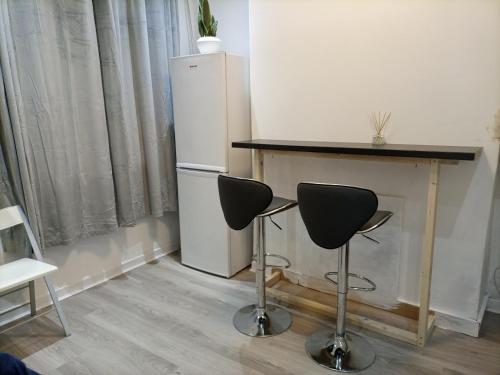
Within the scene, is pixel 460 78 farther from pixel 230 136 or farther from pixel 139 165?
pixel 139 165

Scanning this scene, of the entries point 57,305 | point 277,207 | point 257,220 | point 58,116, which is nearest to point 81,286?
point 57,305

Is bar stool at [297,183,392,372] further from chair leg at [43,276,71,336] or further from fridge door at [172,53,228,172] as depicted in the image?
chair leg at [43,276,71,336]

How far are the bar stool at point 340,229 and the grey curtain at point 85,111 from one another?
161 cm

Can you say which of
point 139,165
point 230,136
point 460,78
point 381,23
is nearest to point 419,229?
point 460,78

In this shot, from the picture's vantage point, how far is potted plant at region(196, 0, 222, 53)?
9.01ft

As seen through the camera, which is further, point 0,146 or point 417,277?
point 417,277

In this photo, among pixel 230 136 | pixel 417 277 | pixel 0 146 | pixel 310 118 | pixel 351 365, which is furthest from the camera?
pixel 230 136

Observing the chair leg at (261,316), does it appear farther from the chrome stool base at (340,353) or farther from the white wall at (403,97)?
the white wall at (403,97)

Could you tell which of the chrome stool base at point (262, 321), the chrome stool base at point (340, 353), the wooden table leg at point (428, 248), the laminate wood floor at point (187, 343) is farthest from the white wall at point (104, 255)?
the wooden table leg at point (428, 248)

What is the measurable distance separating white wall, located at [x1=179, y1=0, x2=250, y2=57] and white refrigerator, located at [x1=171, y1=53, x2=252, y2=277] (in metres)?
0.35

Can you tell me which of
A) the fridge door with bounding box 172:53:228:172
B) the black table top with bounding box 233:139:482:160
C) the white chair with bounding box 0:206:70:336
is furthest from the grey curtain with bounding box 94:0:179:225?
the black table top with bounding box 233:139:482:160

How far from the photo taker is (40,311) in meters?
2.53

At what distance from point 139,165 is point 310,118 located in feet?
4.60

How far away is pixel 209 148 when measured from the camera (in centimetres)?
281
